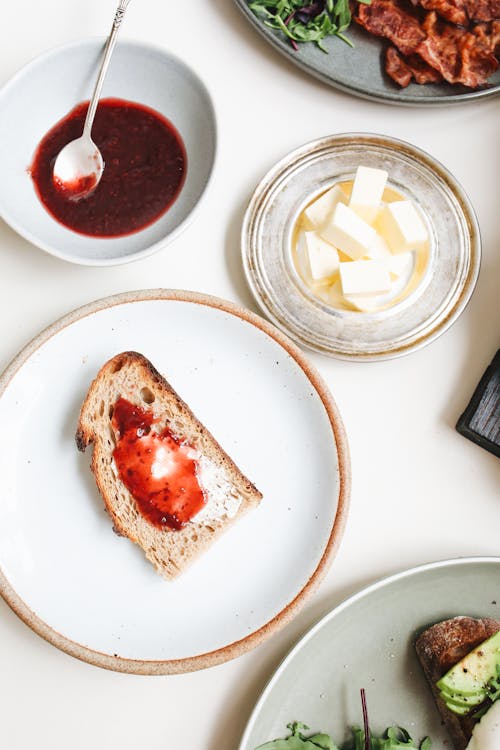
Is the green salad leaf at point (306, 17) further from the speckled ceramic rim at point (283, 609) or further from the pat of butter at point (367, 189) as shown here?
the speckled ceramic rim at point (283, 609)

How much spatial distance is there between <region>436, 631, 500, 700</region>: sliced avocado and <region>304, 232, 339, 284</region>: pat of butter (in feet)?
2.63

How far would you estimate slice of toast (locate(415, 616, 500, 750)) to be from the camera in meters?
1.57

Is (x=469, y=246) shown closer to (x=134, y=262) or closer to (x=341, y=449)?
(x=341, y=449)

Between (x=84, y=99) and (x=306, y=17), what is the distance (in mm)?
495

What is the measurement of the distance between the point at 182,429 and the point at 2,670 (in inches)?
24.3

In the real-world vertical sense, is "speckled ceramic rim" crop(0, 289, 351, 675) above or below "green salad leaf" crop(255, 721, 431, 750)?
above

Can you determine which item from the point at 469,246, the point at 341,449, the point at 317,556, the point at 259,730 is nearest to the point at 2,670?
the point at 259,730

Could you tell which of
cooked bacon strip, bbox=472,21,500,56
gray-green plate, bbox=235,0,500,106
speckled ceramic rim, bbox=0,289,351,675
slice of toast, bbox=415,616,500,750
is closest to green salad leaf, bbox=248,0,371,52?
gray-green plate, bbox=235,0,500,106

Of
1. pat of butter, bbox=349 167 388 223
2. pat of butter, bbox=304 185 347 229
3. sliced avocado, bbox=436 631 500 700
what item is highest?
pat of butter, bbox=304 185 347 229

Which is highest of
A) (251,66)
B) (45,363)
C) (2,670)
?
(251,66)

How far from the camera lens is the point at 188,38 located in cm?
173

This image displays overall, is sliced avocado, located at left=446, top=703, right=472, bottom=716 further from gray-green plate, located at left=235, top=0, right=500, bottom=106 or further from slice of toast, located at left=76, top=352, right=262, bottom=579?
gray-green plate, located at left=235, top=0, right=500, bottom=106

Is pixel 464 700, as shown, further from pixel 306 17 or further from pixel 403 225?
pixel 306 17

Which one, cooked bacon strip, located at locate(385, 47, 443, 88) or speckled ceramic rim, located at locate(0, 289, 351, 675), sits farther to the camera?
cooked bacon strip, located at locate(385, 47, 443, 88)
